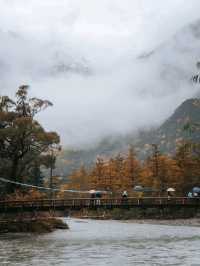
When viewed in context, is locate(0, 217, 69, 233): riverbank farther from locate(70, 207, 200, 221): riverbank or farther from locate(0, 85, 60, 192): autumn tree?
locate(70, 207, 200, 221): riverbank

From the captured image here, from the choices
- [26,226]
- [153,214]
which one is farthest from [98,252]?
[153,214]

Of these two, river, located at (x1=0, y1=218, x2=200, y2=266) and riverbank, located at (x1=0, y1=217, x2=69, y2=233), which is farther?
riverbank, located at (x1=0, y1=217, x2=69, y2=233)

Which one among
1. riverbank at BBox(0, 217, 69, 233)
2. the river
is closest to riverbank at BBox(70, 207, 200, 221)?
riverbank at BBox(0, 217, 69, 233)

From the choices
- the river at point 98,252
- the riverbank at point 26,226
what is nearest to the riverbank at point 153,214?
the riverbank at point 26,226

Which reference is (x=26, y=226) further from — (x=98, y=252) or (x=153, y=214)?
(x=153, y=214)

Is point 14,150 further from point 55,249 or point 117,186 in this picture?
point 117,186

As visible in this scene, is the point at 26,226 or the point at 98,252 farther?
the point at 26,226

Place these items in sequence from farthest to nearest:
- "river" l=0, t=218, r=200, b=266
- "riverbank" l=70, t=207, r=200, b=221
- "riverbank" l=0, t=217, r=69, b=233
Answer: "riverbank" l=70, t=207, r=200, b=221 → "riverbank" l=0, t=217, r=69, b=233 → "river" l=0, t=218, r=200, b=266

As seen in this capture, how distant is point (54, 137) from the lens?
194 ft

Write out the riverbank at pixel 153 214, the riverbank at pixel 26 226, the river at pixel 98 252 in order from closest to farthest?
the river at pixel 98 252, the riverbank at pixel 26 226, the riverbank at pixel 153 214

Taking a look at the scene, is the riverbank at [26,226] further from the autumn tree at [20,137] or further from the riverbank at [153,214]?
the riverbank at [153,214]

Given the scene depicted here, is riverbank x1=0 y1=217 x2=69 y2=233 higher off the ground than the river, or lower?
higher

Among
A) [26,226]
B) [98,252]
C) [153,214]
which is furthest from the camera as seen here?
[153,214]

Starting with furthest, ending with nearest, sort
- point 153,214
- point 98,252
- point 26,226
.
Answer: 1. point 153,214
2. point 26,226
3. point 98,252
